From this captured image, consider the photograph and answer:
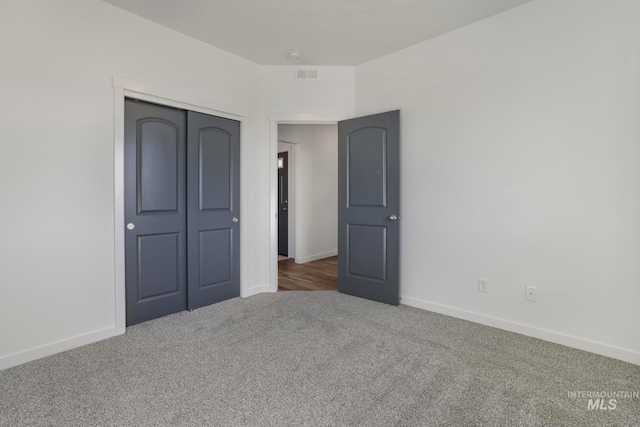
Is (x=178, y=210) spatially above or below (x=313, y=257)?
above

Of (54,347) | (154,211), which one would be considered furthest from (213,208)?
(54,347)

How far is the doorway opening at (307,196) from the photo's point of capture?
5.57 m

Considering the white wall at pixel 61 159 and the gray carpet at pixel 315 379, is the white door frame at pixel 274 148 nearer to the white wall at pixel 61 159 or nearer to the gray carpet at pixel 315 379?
the gray carpet at pixel 315 379

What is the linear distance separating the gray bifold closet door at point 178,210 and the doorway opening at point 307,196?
6.57 ft

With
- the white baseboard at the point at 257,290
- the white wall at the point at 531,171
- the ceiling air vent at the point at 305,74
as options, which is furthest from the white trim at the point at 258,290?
the ceiling air vent at the point at 305,74

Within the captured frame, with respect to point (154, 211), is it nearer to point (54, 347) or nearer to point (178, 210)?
point (178, 210)

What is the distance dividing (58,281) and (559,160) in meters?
3.79

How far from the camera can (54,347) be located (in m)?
2.21

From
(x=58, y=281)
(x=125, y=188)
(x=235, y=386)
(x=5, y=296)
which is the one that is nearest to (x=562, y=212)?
(x=235, y=386)

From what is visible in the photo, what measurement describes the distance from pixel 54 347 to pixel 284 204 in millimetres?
4131

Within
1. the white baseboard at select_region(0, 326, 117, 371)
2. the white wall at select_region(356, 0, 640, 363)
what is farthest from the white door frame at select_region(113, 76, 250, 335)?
the white wall at select_region(356, 0, 640, 363)

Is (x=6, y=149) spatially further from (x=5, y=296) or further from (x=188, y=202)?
(x=188, y=202)

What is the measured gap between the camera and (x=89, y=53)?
7.72 feet

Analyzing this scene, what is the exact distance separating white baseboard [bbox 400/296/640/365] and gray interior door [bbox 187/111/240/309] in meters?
2.02
